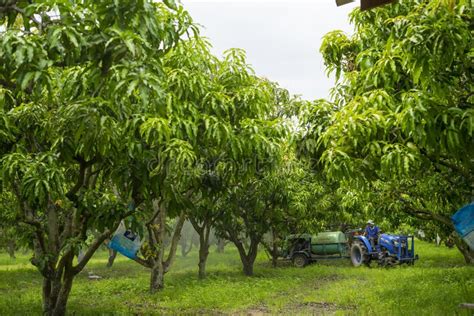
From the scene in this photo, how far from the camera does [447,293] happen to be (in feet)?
34.4

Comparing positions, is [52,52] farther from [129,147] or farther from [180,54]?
[180,54]

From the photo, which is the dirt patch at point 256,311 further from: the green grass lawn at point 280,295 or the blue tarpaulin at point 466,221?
the blue tarpaulin at point 466,221

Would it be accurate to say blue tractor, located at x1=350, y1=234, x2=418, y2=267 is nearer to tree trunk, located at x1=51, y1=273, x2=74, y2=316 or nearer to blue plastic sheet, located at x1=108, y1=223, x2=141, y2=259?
blue plastic sheet, located at x1=108, y1=223, x2=141, y2=259

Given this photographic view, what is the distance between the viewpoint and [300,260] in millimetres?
23109

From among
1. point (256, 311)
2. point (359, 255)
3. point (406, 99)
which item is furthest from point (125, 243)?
point (359, 255)

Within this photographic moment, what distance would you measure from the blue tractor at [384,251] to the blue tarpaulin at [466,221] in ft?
49.6

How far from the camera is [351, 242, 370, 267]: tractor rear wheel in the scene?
21.2 m

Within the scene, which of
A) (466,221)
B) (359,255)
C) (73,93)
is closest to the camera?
(73,93)

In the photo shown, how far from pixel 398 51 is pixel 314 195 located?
13726 mm

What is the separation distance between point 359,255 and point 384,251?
1338mm

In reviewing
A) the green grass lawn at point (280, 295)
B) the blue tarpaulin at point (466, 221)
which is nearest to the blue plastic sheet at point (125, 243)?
the green grass lawn at point (280, 295)

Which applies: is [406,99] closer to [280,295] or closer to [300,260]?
[280,295]

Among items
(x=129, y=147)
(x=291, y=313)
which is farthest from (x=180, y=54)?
(x=291, y=313)

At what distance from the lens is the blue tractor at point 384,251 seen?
806 inches
